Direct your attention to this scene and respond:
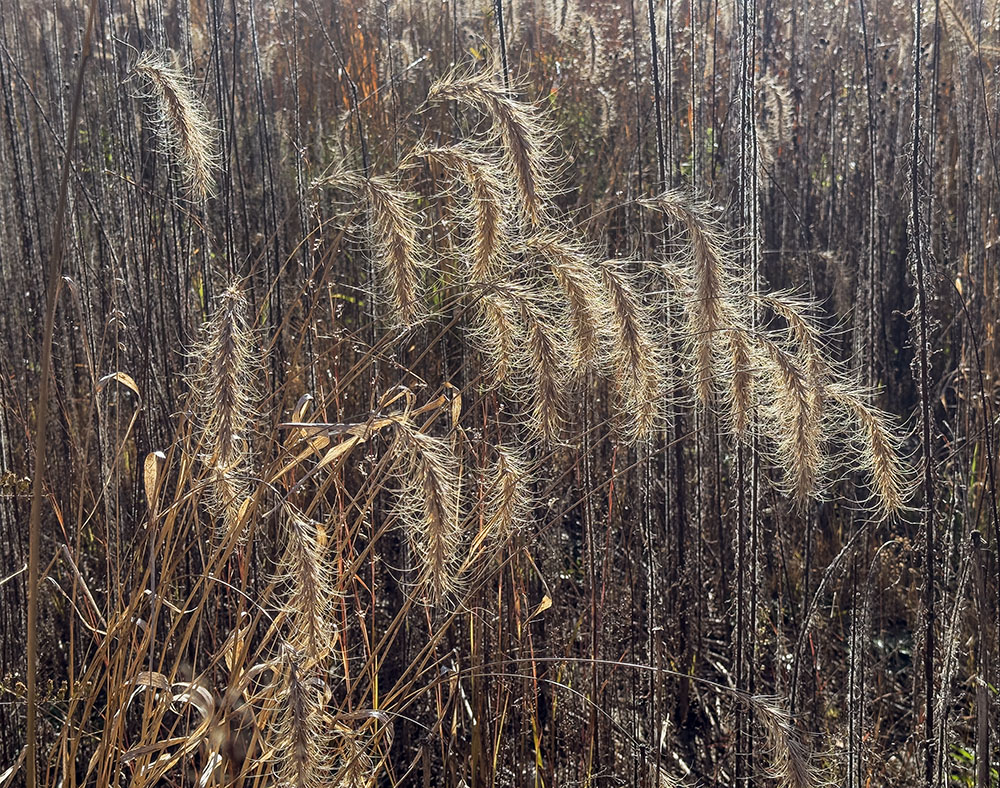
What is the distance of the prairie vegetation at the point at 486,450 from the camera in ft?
3.51

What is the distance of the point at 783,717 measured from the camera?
1054mm

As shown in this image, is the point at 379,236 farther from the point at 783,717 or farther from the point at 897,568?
the point at 897,568

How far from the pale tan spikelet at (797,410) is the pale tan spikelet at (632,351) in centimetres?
14

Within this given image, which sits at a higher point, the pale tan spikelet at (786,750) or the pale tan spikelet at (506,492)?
the pale tan spikelet at (506,492)

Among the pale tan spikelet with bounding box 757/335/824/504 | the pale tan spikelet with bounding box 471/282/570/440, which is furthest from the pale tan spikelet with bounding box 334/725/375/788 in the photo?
the pale tan spikelet with bounding box 757/335/824/504

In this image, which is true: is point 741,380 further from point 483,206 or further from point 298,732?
point 298,732

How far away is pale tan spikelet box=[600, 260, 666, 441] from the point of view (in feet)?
3.90

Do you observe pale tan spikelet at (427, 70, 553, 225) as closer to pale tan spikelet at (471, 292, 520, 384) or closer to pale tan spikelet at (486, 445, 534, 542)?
pale tan spikelet at (471, 292, 520, 384)

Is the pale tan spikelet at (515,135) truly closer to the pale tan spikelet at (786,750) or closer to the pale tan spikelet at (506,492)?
the pale tan spikelet at (506,492)

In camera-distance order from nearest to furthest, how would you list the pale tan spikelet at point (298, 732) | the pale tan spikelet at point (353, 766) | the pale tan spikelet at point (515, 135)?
the pale tan spikelet at point (298, 732)
the pale tan spikelet at point (353, 766)
the pale tan spikelet at point (515, 135)

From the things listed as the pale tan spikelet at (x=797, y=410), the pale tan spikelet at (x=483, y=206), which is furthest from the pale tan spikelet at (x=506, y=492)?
the pale tan spikelet at (x=797, y=410)

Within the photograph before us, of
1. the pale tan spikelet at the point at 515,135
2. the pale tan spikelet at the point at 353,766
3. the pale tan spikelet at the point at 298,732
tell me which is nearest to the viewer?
the pale tan spikelet at the point at 298,732

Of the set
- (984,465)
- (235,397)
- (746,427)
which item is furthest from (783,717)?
(984,465)

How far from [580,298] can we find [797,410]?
30 cm
